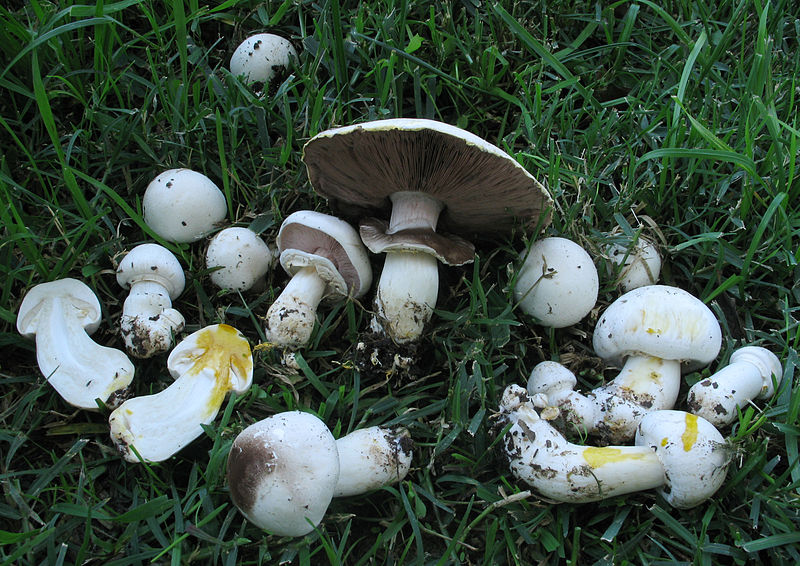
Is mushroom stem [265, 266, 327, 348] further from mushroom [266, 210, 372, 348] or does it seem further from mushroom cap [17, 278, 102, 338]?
mushroom cap [17, 278, 102, 338]

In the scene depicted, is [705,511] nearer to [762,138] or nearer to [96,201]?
[762,138]

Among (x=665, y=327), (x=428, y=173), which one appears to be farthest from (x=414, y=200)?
(x=665, y=327)

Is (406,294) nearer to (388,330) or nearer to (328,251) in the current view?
(388,330)

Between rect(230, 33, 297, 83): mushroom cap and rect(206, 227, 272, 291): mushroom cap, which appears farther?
rect(230, 33, 297, 83): mushroom cap

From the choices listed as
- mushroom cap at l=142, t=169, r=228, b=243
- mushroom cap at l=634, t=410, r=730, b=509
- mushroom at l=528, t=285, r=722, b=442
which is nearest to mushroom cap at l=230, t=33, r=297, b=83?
mushroom cap at l=142, t=169, r=228, b=243

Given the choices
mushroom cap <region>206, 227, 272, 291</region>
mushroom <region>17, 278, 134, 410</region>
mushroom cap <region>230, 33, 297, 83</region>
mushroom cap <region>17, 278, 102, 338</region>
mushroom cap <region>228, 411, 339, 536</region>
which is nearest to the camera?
mushroom cap <region>228, 411, 339, 536</region>

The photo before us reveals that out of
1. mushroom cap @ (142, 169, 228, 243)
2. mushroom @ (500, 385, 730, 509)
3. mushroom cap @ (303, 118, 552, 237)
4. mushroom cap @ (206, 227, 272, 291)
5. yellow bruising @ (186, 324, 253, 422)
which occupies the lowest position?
mushroom @ (500, 385, 730, 509)

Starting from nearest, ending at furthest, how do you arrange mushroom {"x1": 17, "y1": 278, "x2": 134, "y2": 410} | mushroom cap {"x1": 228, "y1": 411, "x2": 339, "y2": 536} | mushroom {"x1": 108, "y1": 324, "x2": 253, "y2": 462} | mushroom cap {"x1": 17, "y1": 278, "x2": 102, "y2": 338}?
mushroom cap {"x1": 228, "y1": 411, "x2": 339, "y2": 536}, mushroom {"x1": 108, "y1": 324, "x2": 253, "y2": 462}, mushroom {"x1": 17, "y1": 278, "x2": 134, "y2": 410}, mushroom cap {"x1": 17, "y1": 278, "x2": 102, "y2": 338}
